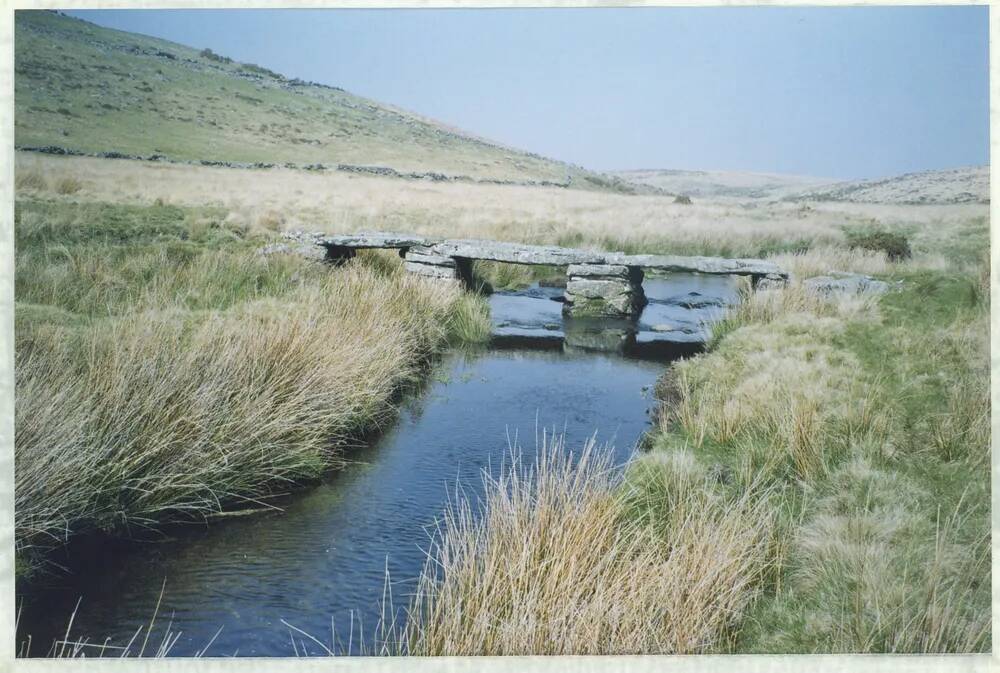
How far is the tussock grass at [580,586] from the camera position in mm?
2981

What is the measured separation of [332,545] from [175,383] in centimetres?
117

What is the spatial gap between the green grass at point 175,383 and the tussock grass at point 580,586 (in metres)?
1.42

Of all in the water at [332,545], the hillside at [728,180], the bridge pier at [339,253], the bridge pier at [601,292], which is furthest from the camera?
the bridge pier at [601,292]

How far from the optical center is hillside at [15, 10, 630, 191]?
20.0 feet

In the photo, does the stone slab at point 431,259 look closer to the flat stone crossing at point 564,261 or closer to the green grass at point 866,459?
the flat stone crossing at point 564,261

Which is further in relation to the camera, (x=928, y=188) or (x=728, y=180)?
(x=728, y=180)

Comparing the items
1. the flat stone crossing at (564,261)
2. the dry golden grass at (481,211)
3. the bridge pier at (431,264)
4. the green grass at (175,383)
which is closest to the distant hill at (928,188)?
the dry golden grass at (481,211)

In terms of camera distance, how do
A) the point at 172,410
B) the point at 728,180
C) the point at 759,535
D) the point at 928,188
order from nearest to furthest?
the point at 759,535, the point at 172,410, the point at 928,188, the point at 728,180

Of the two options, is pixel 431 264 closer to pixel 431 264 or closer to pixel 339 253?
pixel 431 264

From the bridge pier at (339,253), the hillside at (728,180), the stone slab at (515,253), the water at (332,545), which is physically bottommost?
the water at (332,545)

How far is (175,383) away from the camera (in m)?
4.19

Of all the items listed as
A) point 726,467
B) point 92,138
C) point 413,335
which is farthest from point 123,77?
point 726,467

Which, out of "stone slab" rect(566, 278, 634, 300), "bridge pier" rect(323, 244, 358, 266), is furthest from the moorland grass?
"bridge pier" rect(323, 244, 358, 266)

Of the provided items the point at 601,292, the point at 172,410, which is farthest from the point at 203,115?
the point at 172,410
